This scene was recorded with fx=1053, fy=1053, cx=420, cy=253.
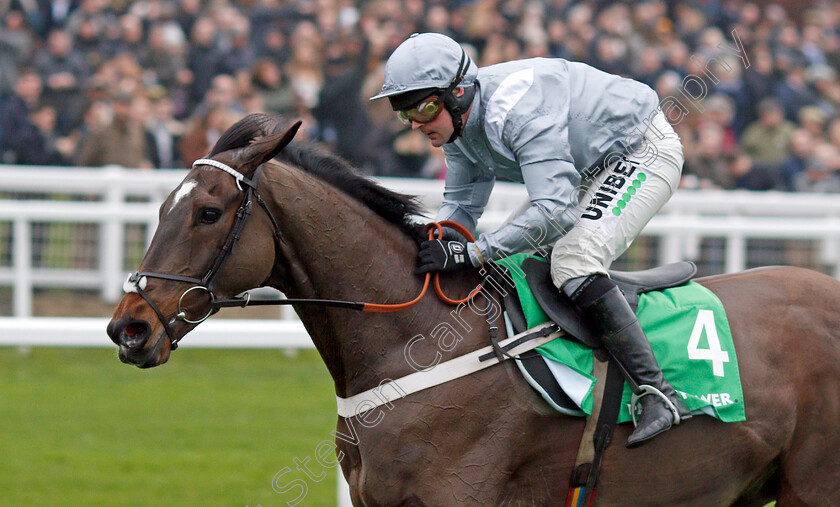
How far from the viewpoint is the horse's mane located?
334 centimetres

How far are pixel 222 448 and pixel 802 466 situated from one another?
346 centimetres

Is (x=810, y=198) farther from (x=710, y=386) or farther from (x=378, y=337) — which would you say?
(x=378, y=337)

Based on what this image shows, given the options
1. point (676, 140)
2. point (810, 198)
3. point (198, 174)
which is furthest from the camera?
point (810, 198)

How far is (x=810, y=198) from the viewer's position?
358 inches

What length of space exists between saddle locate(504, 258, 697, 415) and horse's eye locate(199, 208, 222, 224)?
993 millimetres

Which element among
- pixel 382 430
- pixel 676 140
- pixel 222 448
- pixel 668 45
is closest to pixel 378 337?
A: pixel 382 430

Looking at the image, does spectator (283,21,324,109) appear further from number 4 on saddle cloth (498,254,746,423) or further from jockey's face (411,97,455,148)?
number 4 on saddle cloth (498,254,746,423)

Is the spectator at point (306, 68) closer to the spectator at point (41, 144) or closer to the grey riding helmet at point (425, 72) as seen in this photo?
the spectator at point (41, 144)

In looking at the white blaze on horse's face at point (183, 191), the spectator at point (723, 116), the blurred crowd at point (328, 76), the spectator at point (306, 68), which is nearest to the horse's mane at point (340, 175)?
the white blaze on horse's face at point (183, 191)

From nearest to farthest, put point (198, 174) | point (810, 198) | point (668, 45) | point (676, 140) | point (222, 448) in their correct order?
1. point (198, 174)
2. point (676, 140)
3. point (222, 448)
4. point (810, 198)
5. point (668, 45)

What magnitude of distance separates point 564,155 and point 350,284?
2.59ft

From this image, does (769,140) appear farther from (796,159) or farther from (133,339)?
(133,339)

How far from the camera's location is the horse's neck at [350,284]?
128 inches

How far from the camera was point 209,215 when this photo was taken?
3.08 metres
